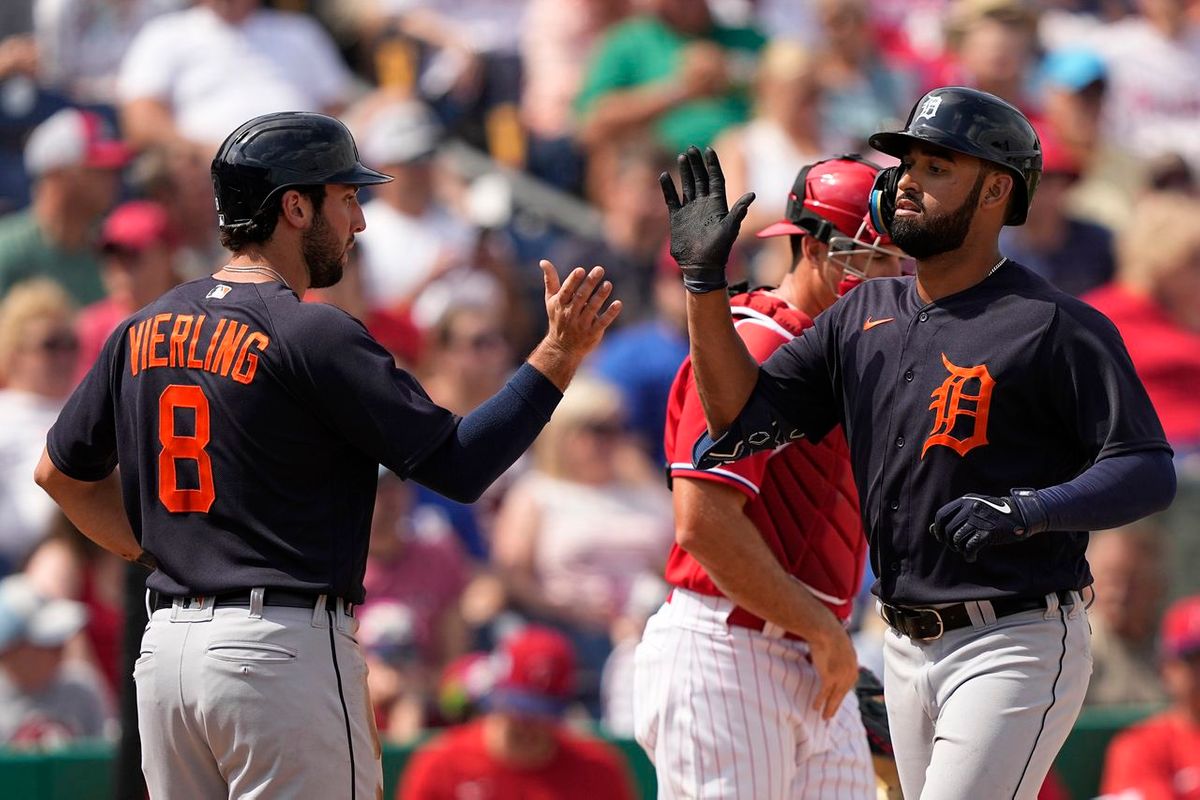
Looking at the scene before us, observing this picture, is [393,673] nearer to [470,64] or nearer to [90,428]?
[90,428]

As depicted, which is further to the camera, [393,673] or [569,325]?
[393,673]

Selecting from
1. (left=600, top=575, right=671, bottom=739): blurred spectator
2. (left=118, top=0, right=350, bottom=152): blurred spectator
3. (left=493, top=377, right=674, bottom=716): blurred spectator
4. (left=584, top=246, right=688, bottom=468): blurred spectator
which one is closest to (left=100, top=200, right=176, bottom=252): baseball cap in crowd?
(left=118, top=0, right=350, bottom=152): blurred spectator

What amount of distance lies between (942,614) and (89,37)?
715 cm

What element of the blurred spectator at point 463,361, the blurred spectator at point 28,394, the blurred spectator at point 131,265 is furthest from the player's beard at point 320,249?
the blurred spectator at point 463,361

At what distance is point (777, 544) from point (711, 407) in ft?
1.67

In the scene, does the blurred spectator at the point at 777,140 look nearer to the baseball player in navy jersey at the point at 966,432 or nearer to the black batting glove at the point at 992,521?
the baseball player in navy jersey at the point at 966,432

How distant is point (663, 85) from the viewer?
1001 cm

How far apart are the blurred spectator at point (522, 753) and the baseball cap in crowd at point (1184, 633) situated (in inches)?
84.0

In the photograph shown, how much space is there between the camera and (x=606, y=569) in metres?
8.16

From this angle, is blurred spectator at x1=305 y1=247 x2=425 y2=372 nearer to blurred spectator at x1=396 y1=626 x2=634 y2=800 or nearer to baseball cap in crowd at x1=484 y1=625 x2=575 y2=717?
baseball cap in crowd at x1=484 y1=625 x2=575 y2=717

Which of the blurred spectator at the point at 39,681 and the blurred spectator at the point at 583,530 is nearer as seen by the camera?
the blurred spectator at the point at 39,681

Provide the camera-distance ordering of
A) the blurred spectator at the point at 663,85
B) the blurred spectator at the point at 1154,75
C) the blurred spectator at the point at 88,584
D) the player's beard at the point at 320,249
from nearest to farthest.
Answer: the player's beard at the point at 320,249 → the blurred spectator at the point at 88,584 → the blurred spectator at the point at 663,85 → the blurred spectator at the point at 1154,75

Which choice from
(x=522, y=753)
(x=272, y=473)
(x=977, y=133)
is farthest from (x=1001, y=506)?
(x=522, y=753)

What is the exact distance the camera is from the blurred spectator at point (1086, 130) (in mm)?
10617
